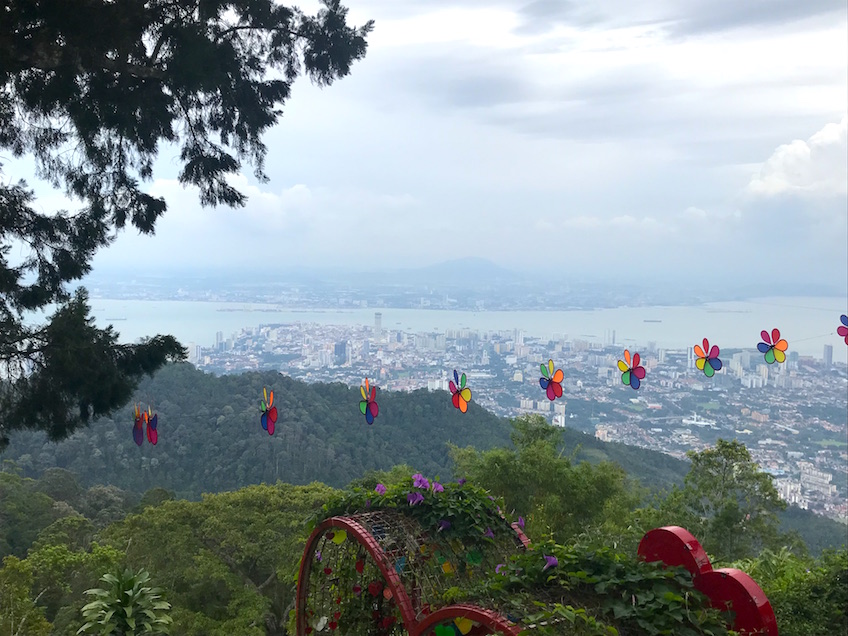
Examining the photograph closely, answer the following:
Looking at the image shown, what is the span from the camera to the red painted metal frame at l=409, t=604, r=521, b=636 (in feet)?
6.83

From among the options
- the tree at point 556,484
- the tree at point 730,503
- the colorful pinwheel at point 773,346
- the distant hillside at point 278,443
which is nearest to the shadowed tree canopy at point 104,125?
the colorful pinwheel at point 773,346

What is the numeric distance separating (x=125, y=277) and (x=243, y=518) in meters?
20.8

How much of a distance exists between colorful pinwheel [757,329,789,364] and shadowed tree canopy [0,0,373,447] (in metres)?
3.54

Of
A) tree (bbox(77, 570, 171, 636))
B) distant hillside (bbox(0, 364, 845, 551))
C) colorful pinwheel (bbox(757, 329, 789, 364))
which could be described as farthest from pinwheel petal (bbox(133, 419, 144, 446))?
distant hillside (bbox(0, 364, 845, 551))

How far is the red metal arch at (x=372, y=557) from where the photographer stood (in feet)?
9.35

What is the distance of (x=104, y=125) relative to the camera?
363cm

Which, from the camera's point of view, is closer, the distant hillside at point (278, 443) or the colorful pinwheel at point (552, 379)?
the colorful pinwheel at point (552, 379)

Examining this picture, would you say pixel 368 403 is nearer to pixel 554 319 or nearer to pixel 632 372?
pixel 632 372

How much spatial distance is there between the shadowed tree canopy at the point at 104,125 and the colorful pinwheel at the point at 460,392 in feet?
7.86

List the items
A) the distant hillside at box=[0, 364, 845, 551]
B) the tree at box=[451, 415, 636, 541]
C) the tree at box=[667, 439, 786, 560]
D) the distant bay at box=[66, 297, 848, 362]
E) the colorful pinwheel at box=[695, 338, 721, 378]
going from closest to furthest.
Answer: the colorful pinwheel at box=[695, 338, 721, 378] → the tree at box=[667, 439, 786, 560] → the tree at box=[451, 415, 636, 541] → the distant hillside at box=[0, 364, 845, 551] → the distant bay at box=[66, 297, 848, 362]

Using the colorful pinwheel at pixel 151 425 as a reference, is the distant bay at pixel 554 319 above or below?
above

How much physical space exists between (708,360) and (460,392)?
1.96m

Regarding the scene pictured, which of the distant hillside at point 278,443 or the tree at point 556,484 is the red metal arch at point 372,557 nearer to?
the tree at point 556,484

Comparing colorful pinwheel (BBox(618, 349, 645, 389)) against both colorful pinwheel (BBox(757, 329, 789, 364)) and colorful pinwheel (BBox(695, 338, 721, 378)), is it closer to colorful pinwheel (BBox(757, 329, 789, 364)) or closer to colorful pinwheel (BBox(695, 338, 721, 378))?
colorful pinwheel (BBox(695, 338, 721, 378))
